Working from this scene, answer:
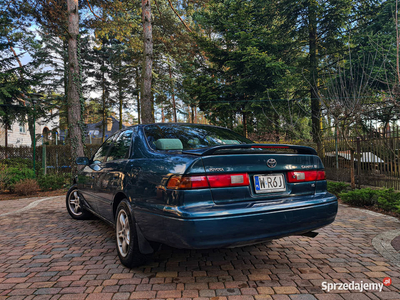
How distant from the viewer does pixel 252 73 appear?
626 inches

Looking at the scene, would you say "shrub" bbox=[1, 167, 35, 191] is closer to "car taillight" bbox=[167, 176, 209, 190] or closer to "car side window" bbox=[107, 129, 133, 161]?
"car side window" bbox=[107, 129, 133, 161]

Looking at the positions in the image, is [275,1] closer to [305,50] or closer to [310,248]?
[305,50]

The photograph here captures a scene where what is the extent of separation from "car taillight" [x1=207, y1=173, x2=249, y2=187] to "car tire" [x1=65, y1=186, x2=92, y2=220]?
3971 mm

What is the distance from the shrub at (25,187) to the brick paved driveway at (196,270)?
6603 millimetres

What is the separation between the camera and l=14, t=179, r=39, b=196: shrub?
10047 millimetres

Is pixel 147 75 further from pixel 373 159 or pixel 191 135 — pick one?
pixel 373 159

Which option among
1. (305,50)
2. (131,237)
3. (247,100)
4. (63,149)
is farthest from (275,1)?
(131,237)

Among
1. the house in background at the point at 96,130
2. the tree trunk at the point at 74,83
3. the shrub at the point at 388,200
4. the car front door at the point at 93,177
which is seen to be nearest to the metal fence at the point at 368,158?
the shrub at the point at 388,200

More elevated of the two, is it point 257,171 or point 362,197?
point 257,171

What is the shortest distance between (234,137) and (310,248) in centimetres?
180

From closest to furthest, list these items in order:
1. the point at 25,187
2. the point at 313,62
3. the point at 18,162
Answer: the point at 25,187
the point at 18,162
the point at 313,62

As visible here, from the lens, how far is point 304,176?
115 inches

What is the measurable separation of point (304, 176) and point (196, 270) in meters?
1.54

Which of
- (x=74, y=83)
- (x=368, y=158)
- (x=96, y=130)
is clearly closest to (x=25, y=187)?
(x=74, y=83)
